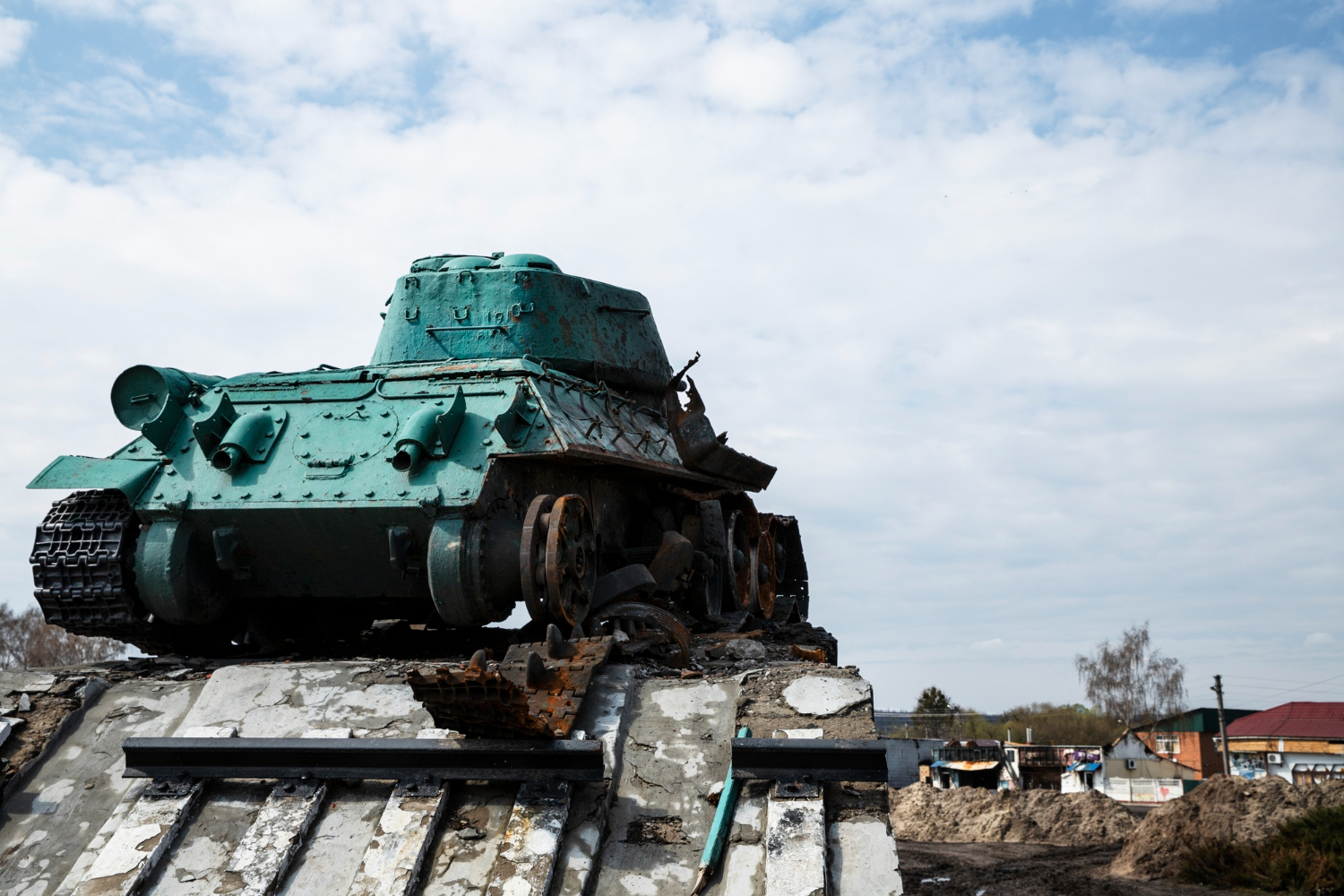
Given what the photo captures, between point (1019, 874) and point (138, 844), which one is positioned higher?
point (138, 844)

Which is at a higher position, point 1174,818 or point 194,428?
point 194,428

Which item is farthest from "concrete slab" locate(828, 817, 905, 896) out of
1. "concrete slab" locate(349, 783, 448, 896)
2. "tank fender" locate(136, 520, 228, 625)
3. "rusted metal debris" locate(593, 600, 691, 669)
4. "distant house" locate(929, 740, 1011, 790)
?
"distant house" locate(929, 740, 1011, 790)

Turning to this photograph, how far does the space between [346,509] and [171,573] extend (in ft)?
3.58

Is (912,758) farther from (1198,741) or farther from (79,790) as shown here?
(79,790)

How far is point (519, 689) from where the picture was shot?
4.98m

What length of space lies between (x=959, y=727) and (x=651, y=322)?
131 feet

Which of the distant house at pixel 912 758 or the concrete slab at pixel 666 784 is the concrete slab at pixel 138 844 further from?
the distant house at pixel 912 758

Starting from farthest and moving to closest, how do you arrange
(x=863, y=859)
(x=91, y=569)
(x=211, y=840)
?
(x=91, y=569) → (x=211, y=840) → (x=863, y=859)

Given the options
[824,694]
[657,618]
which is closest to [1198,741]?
[657,618]

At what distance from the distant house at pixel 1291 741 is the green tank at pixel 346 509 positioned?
22699 mm

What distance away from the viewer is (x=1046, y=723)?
46219mm

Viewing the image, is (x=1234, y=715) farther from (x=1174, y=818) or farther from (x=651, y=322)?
(x=651, y=322)

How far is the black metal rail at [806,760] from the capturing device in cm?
519

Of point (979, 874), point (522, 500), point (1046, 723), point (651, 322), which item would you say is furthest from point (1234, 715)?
point (522, 500)
